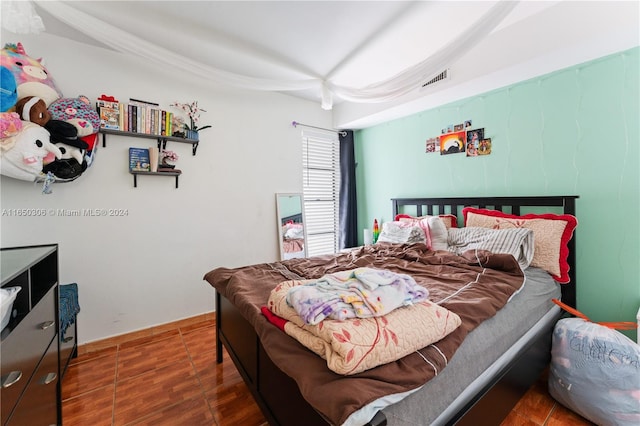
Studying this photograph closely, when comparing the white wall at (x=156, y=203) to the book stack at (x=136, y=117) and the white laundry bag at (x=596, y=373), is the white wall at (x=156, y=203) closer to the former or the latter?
the book stack at (x=136, y=117)

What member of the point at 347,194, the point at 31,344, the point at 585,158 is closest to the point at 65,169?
the point at 31,344

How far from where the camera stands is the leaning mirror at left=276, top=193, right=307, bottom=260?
316 cm

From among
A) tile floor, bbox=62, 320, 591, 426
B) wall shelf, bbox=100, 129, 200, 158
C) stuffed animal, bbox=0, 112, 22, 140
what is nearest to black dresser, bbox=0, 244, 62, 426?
tile floor, bbox=62, 320, 591, 426

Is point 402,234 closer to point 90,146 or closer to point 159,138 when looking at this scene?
point 159,138

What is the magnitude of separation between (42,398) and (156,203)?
5.19 ft

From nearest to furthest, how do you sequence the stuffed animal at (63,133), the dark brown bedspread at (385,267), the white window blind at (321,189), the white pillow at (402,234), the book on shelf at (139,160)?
the dark brown bedspread at (385,267) → the stuffed animal at (63,133) → the book on shelf at (139,160) → the white pillow at (402,234) → the white window blind at (321,189)

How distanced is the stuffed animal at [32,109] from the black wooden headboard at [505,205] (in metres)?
3.11

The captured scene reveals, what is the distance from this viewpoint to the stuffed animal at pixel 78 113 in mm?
1864

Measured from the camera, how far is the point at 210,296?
107 inches

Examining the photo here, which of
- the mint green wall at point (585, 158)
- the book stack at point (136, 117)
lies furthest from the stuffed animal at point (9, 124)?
the mint green wall at point (585, 158)

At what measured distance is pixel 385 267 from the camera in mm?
1953

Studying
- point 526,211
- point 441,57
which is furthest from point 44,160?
point 526,211

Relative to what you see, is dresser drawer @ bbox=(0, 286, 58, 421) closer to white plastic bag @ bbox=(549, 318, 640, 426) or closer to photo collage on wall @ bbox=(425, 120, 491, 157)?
white plastic bag @ bbox=(549, 318, 640, 426)

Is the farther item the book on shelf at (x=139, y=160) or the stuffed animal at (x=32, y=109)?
the book on shelf at (x=139, y=160)
